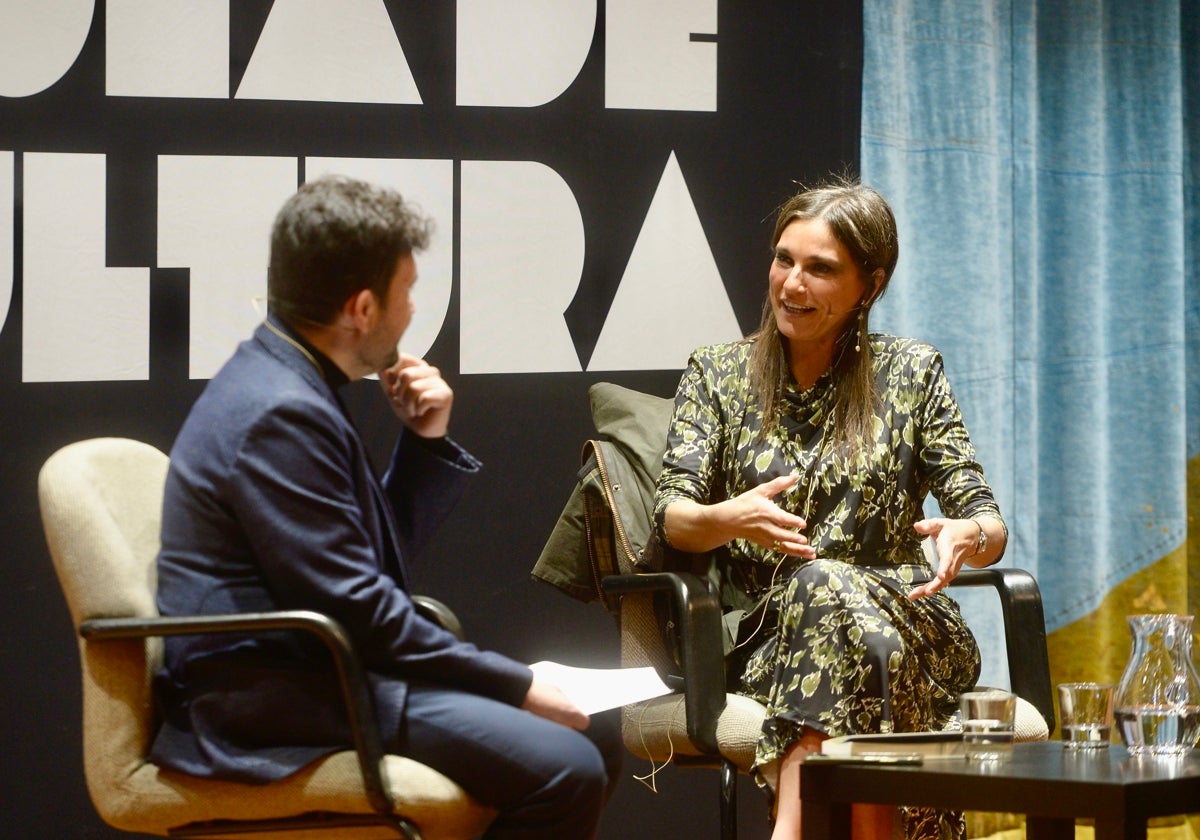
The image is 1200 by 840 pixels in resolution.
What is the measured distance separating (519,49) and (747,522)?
1.48 m

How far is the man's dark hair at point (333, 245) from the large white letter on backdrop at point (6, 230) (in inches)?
58.4

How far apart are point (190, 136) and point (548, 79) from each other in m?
0.87

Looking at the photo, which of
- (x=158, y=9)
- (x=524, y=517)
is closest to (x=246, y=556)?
(x=524, y=517)

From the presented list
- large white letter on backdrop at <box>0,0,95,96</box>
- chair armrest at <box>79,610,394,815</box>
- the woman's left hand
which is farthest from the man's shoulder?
large white letter on backdrop at <box>0,0,95,96</box>

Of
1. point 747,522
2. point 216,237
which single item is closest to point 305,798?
point 747,522

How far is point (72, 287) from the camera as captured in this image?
333 centimetres

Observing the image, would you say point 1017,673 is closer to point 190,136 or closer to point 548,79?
point 548,79

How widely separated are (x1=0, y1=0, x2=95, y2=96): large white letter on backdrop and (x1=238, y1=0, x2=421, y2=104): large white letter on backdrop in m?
0.39

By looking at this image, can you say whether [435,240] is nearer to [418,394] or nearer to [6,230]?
[6,230]

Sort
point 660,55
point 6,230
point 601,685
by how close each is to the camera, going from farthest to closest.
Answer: point 660,55, point 6,230, point 601,685

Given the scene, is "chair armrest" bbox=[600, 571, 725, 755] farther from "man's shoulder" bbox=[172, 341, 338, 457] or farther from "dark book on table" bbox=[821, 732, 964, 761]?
"man's shoulder" bbox=[172, 341, 338, 457]

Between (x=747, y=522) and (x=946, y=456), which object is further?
(x=946, y=456)

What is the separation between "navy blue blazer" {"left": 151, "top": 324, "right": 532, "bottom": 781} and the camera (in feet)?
6.34

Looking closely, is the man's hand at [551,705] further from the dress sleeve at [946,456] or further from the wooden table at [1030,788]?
the dress sleeve at [946,456]
